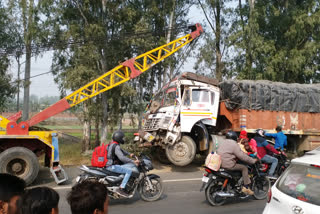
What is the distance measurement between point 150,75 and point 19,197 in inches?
637

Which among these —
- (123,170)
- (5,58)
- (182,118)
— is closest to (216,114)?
(182,118)

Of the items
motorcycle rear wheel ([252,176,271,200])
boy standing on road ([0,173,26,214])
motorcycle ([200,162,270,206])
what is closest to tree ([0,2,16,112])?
motorcycle ([200,162,270,206])

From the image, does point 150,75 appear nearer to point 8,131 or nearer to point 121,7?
point 121,7

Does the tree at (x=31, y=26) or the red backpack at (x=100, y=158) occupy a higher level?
the tree at (x=31, y=26)

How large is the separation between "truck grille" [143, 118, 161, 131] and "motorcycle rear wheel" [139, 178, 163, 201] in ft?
11.5

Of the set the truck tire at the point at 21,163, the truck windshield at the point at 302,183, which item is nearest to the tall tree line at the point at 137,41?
the truck tire at the point at 21,163

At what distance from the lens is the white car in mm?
2957

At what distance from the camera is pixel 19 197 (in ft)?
6.46

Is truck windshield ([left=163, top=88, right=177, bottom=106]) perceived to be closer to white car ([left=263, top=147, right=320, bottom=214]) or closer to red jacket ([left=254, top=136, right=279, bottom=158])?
red jacket ([left=254, top=136, right=279, bottom=158])

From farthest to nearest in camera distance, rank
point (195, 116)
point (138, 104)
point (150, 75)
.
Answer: point (150, 75), point (138, 104), point (195, 116)

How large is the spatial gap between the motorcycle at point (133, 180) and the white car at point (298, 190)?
3.08 m

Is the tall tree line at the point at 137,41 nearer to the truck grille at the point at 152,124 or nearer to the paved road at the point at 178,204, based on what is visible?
the truck grille at the point at 152,124

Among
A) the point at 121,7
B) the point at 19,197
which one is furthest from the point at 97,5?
the point at 19,197

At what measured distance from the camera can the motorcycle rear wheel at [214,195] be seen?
5.80 m
